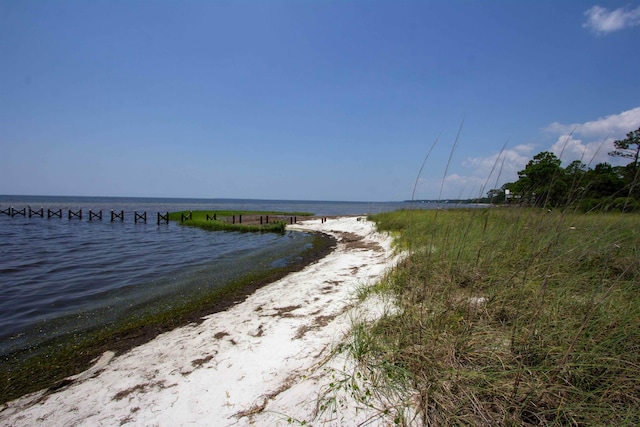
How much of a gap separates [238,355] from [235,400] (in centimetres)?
96

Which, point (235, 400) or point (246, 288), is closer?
point (235, 400)

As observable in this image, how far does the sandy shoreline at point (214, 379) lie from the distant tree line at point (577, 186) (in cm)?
317

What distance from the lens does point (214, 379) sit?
10.4 ft

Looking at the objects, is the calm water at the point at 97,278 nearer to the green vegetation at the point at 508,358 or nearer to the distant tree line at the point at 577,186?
the distant tree line at the point at 577,186

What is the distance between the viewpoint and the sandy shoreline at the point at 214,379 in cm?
258

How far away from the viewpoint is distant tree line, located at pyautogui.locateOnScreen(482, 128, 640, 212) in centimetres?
339

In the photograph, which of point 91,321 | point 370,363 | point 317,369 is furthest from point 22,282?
point 370,363

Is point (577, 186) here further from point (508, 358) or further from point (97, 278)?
point (97, 278)

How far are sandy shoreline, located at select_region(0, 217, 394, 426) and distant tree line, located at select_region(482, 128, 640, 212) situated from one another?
3173 mm

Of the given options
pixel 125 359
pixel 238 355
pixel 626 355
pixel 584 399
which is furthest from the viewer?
pixel 125 359

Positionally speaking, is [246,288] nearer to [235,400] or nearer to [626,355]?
[235,400]

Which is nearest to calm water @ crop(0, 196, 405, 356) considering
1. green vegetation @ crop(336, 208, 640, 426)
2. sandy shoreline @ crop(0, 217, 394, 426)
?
sandy shoreline @ crop(0, 217, 394, 426)

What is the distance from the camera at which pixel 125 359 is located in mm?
4102

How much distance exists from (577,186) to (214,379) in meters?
4.85
